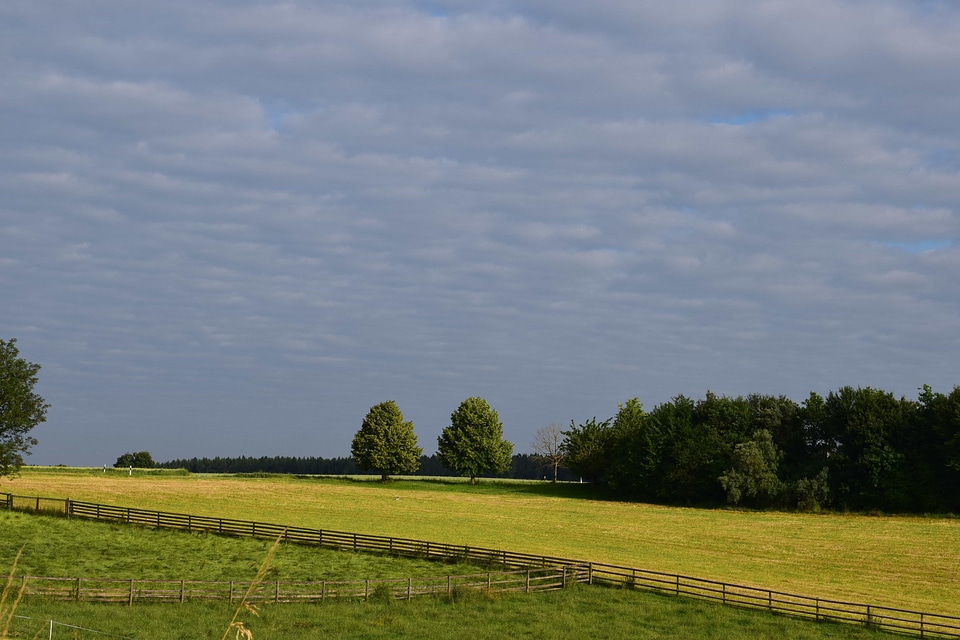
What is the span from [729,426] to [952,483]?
2259 centimetres

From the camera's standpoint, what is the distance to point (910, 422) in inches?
3514

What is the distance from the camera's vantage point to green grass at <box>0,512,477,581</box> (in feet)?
142

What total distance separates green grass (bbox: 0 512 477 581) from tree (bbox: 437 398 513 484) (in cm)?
6759

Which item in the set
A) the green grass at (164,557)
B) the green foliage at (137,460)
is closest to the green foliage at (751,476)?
the green grass at (164,557)

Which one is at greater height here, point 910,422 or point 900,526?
point 910,422

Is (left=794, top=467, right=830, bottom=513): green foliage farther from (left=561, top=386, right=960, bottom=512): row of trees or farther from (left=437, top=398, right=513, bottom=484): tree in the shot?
(left=437, top=398, right=513, bottom=484): tree

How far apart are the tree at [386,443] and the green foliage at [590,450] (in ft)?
69.8

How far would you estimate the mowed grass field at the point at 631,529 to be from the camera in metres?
49.2

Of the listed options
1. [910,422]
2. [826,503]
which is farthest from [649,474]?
[910,422]

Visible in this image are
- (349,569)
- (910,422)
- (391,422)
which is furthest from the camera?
(391,422)

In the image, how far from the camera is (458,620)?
34.3 meters

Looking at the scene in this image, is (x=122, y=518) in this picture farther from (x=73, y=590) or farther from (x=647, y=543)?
(x=647, y=543)

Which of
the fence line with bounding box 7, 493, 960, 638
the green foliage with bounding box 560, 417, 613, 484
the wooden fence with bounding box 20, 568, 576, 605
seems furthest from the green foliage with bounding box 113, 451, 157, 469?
the wooden fence with bounding box 20, 568, 576, 605

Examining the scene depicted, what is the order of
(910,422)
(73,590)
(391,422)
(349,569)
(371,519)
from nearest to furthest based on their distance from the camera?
(73,590), (349,569), (371,519), (910,422), (391,422)
